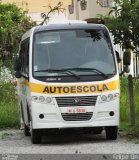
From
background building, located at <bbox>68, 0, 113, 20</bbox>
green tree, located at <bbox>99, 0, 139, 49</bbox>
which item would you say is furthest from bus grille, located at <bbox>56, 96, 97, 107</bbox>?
background building, located at <bbox>68, 0, 113, 20</bbox>

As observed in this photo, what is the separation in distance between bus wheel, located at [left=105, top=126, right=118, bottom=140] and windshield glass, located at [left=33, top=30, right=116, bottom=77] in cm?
128

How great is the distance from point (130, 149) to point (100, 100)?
1551mm

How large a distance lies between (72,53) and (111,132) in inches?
80.9

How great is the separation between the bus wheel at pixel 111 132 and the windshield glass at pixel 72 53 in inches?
50.3

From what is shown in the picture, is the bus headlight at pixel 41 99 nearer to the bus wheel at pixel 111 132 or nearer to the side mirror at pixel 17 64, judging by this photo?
the bus wheel at pixel 111 132

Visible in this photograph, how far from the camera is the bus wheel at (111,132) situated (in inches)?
576

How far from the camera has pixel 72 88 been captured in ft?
46.2

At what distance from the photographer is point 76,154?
Answer: 12.4 meters

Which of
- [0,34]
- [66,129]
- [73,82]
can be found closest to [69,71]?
[73,82]

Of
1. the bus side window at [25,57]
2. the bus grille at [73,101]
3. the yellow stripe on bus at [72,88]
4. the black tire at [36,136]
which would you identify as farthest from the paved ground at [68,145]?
the bus side window at [25,57]

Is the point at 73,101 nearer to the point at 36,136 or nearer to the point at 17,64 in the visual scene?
the point at 36,136

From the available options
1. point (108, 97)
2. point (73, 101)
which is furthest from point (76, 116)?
point (108, 97)

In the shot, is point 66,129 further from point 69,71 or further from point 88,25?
point 88,25

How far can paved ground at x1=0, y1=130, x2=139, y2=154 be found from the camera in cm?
1303
